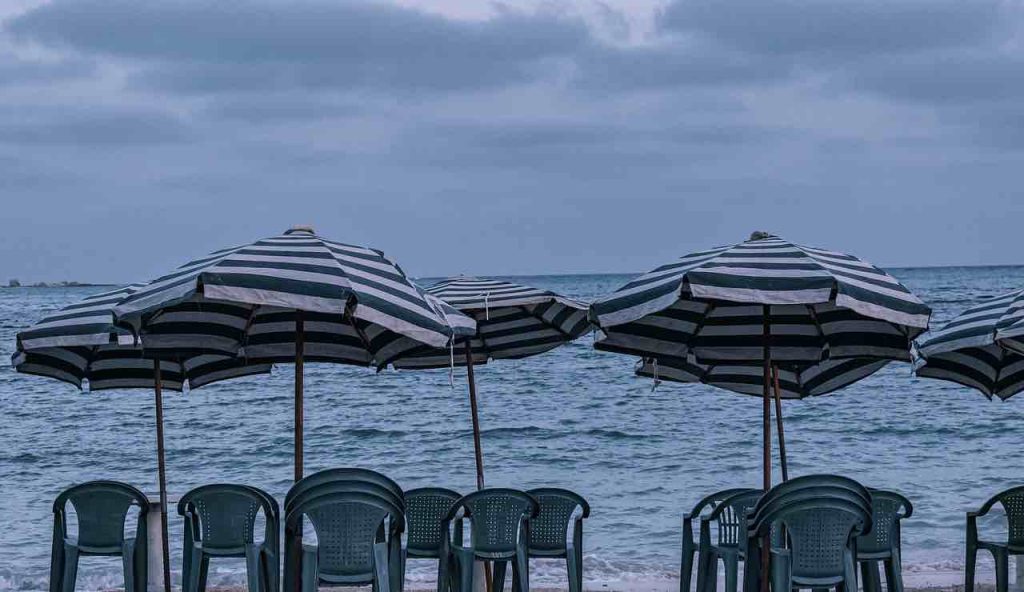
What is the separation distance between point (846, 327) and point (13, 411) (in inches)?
1181

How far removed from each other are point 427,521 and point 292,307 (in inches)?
75.5

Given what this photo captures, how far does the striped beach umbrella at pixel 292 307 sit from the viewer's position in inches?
197

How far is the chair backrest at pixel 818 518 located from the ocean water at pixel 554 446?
3.39m

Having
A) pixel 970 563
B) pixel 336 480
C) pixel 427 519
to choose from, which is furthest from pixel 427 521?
pixel 970 563

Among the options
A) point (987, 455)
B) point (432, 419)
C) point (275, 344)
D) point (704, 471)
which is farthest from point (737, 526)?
point (432, 419)

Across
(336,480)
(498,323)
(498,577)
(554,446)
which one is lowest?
(554,446)

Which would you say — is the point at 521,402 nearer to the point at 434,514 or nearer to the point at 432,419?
the point at 432,419

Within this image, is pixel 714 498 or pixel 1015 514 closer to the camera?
pixel 1015 514

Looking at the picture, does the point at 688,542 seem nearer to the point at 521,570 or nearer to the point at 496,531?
the point at 521,570

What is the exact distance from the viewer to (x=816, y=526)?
5.14 metres

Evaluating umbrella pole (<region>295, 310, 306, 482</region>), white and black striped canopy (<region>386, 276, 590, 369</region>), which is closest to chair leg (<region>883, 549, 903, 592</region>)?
white and black striped canopy (<region>386, 276, 590, 369</region>)

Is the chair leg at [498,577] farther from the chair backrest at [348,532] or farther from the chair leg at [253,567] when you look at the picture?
the chair backrest at [348,532]

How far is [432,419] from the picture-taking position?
29.1 m

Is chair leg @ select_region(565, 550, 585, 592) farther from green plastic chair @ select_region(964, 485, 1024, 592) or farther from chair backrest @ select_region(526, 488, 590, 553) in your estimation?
green plastic chair @ select_region(964, 485, 1024, 592)
